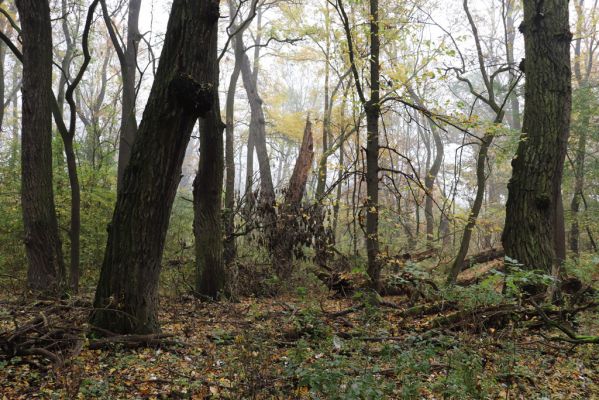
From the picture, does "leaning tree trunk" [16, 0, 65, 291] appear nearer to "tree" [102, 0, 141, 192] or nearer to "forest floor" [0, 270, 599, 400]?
"forest floor" [0, 270, 599, 400]

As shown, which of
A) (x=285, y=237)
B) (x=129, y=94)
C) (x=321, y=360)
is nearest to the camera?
(x=321, y=360)

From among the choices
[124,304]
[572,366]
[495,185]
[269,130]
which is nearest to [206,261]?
[124,304]

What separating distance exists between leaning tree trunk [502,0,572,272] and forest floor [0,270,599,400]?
1.10 metres

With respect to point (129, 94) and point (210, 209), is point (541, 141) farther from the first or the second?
point (129, 94)

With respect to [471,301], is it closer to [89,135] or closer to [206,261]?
[206,261]

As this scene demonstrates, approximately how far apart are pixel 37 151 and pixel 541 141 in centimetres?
719

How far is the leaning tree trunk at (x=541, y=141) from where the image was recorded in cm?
595

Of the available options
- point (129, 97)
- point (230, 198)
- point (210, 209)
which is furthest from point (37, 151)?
point (230, 198)

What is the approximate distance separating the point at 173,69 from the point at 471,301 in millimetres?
3930

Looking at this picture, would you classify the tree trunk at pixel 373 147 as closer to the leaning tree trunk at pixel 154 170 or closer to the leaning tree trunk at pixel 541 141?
the leaning tree trunk at pixel 541 141

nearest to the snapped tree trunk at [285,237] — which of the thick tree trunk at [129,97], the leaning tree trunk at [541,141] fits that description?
the thick tree trunk at [129,97]

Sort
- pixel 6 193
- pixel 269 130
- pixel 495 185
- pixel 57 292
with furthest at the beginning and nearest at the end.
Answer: pixel 495 185
pixel 269 130
pixel 6 193
pixel 57 292

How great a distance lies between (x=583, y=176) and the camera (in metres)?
12.9

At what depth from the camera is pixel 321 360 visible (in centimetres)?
374
